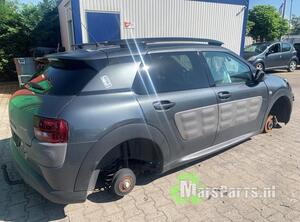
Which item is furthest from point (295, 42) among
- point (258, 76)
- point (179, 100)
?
point (179, 100)

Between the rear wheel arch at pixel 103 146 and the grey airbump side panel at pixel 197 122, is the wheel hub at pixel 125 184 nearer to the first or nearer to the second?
the rear wheel arch at pixel 103 146

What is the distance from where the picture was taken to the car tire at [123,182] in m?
2.93

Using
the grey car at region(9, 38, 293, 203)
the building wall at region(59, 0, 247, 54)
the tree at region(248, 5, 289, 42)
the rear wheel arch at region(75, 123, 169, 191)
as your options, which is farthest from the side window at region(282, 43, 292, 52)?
the rear wheel arch at region(75, 123, 169, 191)

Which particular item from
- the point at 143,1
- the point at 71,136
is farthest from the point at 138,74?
the point at 143,1

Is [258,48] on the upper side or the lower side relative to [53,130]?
upper

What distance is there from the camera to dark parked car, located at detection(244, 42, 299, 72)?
41.2 feet

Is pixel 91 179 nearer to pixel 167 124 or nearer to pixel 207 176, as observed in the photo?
pixel 167 124

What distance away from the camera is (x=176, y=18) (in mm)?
9930

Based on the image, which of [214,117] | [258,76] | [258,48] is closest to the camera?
[214,117]

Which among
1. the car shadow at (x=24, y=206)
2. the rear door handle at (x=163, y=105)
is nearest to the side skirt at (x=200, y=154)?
the rear door handle at (x=163, y=105)

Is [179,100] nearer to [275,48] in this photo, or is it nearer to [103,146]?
[103,146]

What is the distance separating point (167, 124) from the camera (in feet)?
9.83

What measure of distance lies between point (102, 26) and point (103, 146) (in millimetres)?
7030

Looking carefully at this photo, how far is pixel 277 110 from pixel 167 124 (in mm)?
3077
